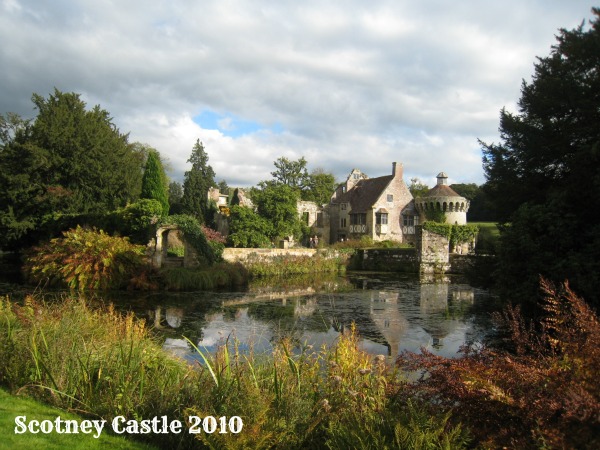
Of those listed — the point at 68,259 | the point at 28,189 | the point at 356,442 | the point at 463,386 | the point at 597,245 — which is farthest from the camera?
the point at 28,189

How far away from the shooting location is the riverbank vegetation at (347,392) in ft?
10.4

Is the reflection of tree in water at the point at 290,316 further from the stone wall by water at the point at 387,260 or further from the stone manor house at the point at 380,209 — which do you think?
the stone manor house at the point at 380,209

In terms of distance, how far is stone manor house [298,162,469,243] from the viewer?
4169 centimetres

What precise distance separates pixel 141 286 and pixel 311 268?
13003 millimetres

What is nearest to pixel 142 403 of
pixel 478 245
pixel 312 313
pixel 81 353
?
pixel 81 353

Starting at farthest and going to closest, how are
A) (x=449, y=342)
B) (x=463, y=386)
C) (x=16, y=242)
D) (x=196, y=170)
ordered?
(x=196, y=170) < (x=16, y=242) < (x=449, y=342) < (x=463, y=386)

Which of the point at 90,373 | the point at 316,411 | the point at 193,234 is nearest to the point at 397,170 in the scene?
the point at 193,234

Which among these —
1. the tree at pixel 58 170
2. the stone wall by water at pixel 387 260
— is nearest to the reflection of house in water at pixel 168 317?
the tree at pixel 58 170

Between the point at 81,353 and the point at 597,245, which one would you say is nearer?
the point at 81,353

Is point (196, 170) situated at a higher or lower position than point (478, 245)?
higher

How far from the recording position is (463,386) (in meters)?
3.65

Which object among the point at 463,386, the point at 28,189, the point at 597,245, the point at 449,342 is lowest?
the point at 449,342

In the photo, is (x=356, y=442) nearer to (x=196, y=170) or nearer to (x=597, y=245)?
(x=597, y=245)

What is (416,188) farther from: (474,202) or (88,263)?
(88,263)
